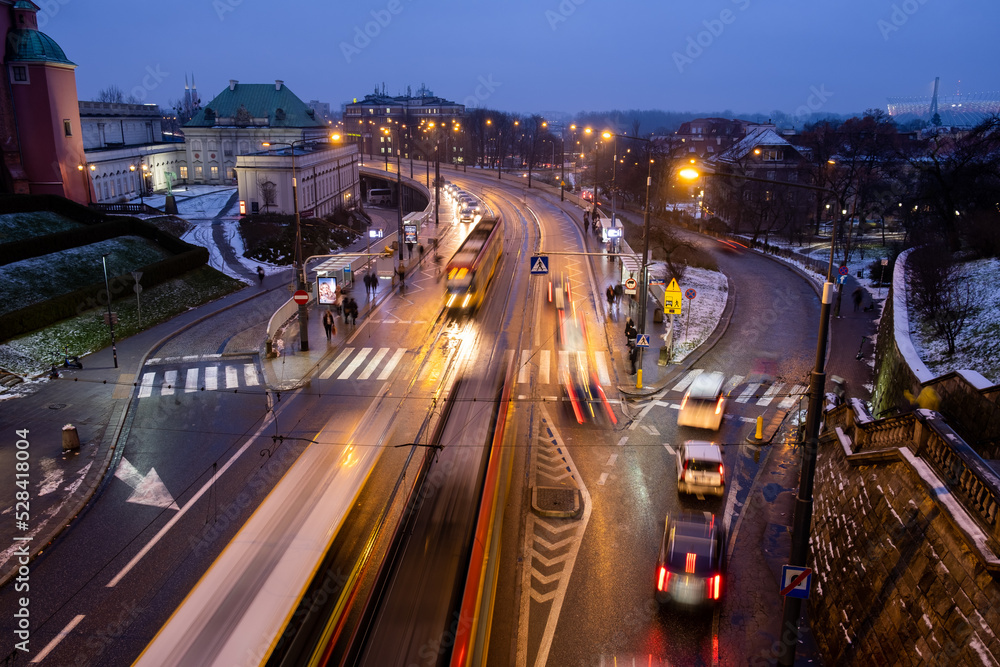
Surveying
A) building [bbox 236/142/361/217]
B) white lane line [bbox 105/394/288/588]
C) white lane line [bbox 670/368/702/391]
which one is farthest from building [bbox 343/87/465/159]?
white lane line [bbox 105/394/288/588]

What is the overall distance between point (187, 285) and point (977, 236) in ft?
141

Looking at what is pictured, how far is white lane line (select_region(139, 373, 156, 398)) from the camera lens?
2671 centimetres

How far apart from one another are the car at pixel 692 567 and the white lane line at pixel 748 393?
42.3 feet

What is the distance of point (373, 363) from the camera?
3048 cm

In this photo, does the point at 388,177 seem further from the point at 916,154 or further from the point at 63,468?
the point at 63,468

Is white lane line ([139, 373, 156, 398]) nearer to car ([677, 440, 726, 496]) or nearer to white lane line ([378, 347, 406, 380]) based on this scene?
white lane line ([378, 347, 406, 380])

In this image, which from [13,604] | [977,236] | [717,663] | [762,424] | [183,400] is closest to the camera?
[717,663]

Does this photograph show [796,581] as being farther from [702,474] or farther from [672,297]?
[672,297]

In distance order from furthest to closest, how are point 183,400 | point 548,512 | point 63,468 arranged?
point 183,400, point 63,468, point 548,512

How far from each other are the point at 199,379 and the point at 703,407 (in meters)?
19.2

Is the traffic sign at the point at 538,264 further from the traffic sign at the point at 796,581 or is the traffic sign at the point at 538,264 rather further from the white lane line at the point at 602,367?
the traffic sign at the point at 796,581

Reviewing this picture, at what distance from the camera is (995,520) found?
1045 centimetres

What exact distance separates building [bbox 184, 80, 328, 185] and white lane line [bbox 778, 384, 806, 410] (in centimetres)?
7336

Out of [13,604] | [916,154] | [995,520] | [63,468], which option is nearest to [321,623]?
[13,604]
